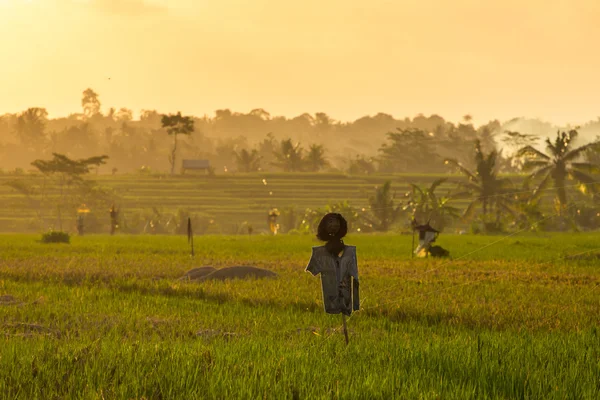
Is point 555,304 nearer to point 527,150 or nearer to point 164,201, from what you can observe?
point 527,150

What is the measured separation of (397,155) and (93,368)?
106 meters

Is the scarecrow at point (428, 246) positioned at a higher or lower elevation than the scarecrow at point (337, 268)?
lower

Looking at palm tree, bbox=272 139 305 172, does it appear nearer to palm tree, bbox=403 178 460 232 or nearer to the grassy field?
palm tree, bbox=403 178 460 232

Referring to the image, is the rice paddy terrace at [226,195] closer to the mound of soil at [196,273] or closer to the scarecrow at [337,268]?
the mound of soil at [196,273]

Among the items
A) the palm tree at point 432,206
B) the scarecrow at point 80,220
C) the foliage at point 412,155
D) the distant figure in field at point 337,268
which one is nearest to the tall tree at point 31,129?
the foliage at point 412,155

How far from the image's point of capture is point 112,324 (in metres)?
8.49

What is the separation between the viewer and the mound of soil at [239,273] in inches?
570

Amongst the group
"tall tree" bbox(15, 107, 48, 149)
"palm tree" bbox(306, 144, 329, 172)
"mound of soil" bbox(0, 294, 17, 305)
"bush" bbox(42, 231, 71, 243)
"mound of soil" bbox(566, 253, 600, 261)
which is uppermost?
"tall tree" bbox(15, 107, 48, 149)

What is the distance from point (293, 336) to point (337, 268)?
2278 millimetres

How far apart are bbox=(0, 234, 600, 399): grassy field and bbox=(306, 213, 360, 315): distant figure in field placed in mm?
513

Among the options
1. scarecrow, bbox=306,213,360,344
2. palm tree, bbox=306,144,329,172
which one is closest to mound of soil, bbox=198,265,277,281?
scarecrow, bbox=306,213,360,344

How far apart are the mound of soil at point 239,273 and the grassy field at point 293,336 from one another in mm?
429

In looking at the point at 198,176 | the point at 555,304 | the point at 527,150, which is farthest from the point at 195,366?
the point at 198,176

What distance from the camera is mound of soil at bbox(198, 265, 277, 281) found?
570 inches
